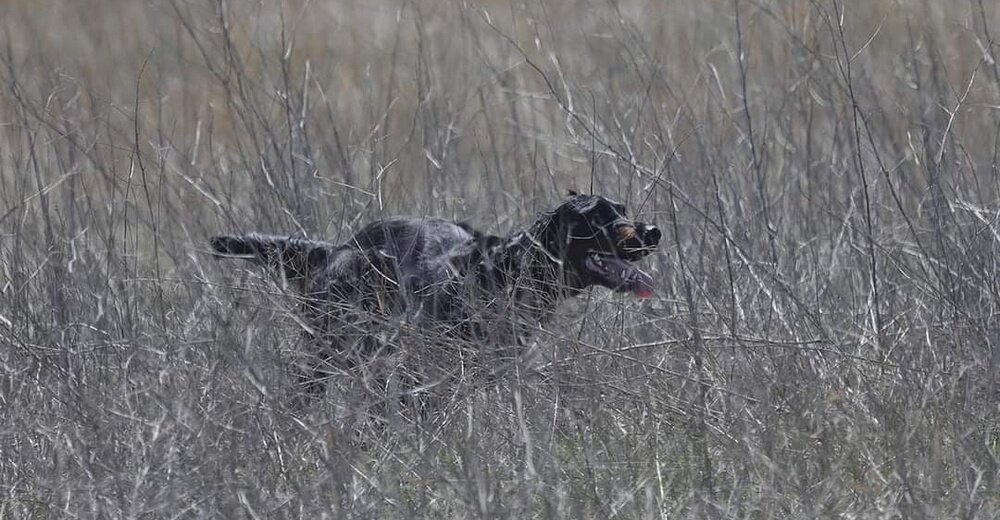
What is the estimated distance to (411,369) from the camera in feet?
12.4

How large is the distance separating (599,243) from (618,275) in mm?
97

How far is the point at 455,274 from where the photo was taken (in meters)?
3.81

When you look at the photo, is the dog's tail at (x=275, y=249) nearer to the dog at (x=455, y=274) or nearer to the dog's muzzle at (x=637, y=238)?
the dog at (x=455, y=274)

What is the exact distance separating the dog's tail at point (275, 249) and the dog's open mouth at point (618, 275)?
33.9 inches

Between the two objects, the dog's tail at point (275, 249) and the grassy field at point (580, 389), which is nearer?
the grassy field at point (580, 389)

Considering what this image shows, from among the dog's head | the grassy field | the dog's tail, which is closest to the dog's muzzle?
the dog's head

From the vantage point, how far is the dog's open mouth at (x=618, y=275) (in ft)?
12.5

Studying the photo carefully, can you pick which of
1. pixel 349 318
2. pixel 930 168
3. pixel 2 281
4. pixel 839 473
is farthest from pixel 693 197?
pixel 2 281

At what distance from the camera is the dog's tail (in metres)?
4.32

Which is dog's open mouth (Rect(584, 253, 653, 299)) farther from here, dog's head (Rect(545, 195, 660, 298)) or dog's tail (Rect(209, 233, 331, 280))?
dog's tail (Rect(209, 233, 331, 280))

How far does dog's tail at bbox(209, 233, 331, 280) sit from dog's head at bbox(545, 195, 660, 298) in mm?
769

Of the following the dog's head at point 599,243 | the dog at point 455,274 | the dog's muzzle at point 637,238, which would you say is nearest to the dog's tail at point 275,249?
the dog at point 455,274

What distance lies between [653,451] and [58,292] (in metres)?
1.73

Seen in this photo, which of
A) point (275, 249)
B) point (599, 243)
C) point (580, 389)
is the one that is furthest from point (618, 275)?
point (275, 249)
